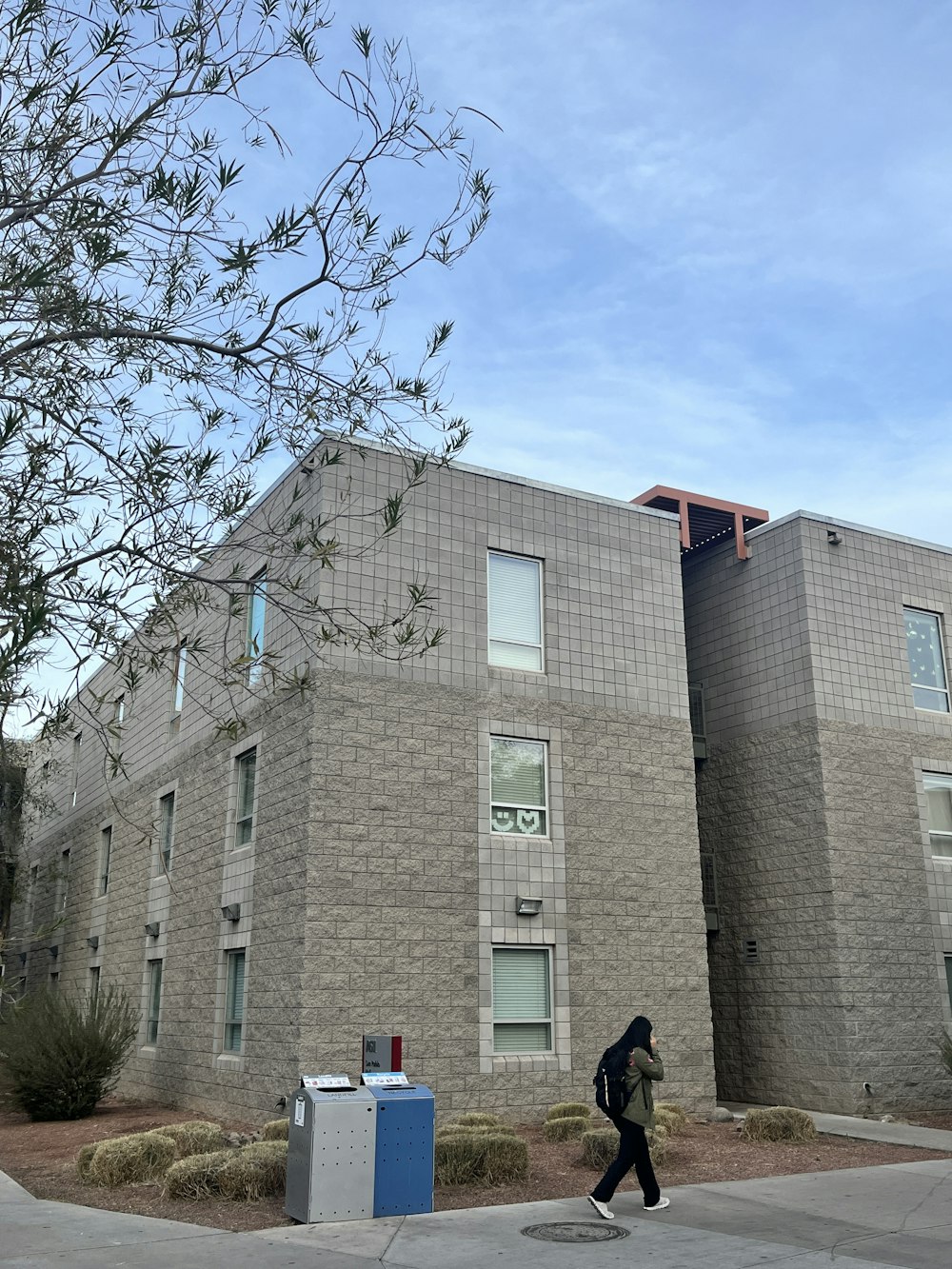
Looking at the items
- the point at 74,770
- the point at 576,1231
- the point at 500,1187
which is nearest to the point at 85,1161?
the point at 500,1187

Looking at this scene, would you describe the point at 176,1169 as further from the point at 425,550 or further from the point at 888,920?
the point at 888,920

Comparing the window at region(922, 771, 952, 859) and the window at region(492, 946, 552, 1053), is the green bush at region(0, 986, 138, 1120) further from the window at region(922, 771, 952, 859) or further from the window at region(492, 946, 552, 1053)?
the window at region(922, 771, 952, 859)

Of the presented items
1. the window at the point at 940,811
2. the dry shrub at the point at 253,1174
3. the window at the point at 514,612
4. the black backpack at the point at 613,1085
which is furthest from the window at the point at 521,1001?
the window at the point at 940,811

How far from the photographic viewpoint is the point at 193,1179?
10047 mm

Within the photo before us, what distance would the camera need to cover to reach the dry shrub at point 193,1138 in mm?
11828

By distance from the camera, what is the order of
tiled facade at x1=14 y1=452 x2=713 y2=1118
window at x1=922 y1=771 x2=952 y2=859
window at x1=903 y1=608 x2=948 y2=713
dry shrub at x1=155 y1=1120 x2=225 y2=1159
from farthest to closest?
window at x1=903 y1=608 x2=948 y2=713
window at x1=922 y1=771 x2=952 y2=859
tiled facade at x1=14 y1=452 x2=713 y2=1118
dry shrub at x1=155 y1=1120 x2=225 y2=1159

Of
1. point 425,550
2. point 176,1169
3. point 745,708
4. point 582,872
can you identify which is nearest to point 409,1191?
point 176,1169

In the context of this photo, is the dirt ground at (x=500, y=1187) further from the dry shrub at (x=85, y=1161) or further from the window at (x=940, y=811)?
the window at (x=940, y=811)

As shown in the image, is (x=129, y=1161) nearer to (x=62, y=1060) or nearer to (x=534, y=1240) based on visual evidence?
(x=534, y=1240)

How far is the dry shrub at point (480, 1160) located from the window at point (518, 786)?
223 inches

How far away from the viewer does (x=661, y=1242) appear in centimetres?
843

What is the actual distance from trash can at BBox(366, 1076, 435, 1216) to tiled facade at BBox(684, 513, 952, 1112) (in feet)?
30.9

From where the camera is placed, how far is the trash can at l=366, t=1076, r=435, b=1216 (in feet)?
31.3

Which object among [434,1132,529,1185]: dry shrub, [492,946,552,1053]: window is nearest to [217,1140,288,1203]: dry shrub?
[434,1132,529,1185]: dry shrub
